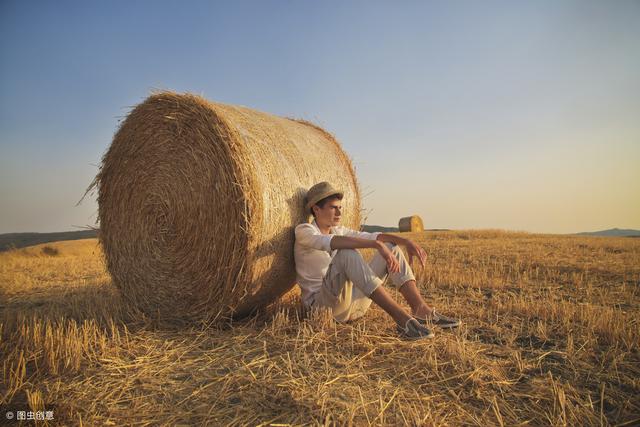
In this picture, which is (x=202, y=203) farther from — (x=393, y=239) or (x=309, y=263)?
(x=393, y=239)

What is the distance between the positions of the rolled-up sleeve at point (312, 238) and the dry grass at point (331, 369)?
59 centimetres

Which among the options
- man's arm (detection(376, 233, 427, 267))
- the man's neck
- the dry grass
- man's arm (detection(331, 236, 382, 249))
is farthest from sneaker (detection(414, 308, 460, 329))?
the man's neck

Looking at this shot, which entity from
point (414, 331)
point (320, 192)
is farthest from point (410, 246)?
point (320, 192)

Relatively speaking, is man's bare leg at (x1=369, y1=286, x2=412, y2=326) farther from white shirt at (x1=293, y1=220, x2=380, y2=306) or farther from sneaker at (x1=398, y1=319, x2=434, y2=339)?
white shirt at (x1=293, y1=220, x2=380, y2=306)

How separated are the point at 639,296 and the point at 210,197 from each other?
5123 millimetres

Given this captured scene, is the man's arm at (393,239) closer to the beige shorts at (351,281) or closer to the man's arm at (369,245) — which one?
the beige shorts at (351,281)

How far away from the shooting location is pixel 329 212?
158 inches

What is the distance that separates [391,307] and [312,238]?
0.91m

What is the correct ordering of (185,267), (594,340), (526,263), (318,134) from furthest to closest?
(526,263) → (318,134) → (185,267) → (594,340)

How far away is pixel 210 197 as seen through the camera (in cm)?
393

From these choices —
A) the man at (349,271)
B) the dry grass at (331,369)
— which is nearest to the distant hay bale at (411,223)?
the dry grass at (331,369)

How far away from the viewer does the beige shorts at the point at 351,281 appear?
3510 mm

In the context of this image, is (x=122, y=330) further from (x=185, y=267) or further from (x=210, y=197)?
(x=210, y=197)

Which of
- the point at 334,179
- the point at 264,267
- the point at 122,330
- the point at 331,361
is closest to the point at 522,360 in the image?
the point at 331,361
